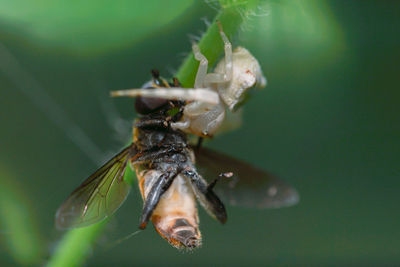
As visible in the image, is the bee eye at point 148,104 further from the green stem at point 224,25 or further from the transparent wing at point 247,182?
the transparent wing at point 247,182

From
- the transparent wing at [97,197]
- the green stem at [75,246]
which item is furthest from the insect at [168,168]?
the green stem at [75,246]

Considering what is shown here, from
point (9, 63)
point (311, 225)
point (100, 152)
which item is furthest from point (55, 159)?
point (311, 225)

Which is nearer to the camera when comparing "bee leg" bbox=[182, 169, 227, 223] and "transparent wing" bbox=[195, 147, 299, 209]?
"bee leg" bbox=[182, 169, 227, 223]

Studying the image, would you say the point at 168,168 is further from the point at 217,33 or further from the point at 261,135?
the point at 261,135

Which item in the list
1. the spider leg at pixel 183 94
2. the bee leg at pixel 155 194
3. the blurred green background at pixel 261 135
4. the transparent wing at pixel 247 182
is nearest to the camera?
the spider leg at pixel 183 94

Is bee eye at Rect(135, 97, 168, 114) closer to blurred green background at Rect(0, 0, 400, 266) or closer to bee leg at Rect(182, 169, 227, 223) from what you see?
bee leg at Rect(182, 169, 227, 223)

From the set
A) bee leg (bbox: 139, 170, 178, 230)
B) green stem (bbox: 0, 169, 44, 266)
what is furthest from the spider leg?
green stem (bbox: 0, 169, 44, 266)

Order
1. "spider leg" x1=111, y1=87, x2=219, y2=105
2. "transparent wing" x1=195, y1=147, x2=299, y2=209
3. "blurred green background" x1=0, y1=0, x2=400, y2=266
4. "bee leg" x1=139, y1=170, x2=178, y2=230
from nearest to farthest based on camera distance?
1. "spider leg" x1=111, y1=87, x2=219, y2=105
2. "bee leg" x1=139, y1=170, x2=178, y2=230
3. "transparent wing" x1=195, y1=147, x2=299, y2=209
4. "blurred green background" x1=0, y1=0, x2=400, y2=266

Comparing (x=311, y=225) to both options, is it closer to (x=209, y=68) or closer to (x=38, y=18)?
(x=209, y=68)
